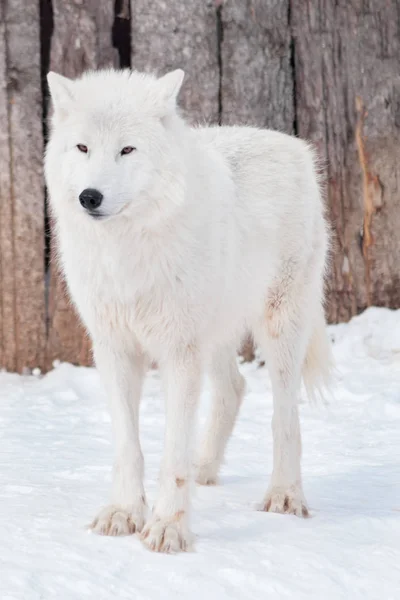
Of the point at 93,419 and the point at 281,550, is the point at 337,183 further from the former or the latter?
the point at 281,550

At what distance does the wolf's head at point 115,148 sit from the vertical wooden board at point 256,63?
9.15 feet

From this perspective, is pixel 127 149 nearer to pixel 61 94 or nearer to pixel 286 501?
pixel 61 94

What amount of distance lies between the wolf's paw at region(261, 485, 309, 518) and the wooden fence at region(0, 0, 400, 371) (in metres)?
2.62

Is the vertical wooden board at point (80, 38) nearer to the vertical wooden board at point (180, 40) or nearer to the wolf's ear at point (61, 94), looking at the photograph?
the vertical wooden board at point (180, 40)

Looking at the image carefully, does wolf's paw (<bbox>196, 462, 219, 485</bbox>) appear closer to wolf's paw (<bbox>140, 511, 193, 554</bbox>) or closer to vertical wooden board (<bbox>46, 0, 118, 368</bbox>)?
wolf's paw (<bbox>140, 511, 193, 554</bbox>)

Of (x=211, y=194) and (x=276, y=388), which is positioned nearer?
(x=211, y=194)

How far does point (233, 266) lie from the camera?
4.36 meters

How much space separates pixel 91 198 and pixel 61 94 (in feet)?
2.04

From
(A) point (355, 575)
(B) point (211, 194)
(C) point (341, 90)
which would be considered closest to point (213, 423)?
(B) point (211, 194)

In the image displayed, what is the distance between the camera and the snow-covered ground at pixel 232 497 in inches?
127

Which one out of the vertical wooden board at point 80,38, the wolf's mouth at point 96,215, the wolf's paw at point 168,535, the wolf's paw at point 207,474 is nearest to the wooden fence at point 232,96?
the vertical wooden board at point 80,38

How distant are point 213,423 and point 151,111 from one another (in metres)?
1.95

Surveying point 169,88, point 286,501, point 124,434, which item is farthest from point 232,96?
point 124,434

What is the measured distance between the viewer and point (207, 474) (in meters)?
4.99
